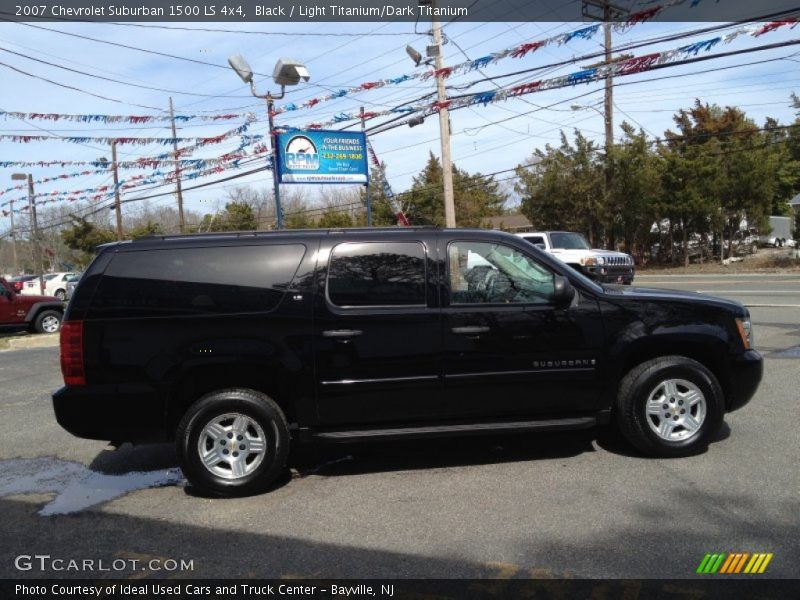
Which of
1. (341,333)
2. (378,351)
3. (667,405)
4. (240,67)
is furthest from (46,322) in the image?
(667,405)

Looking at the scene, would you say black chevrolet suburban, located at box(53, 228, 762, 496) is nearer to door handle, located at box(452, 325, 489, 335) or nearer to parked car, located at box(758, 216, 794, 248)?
door handle, located at box(452, 325, 489, 335)

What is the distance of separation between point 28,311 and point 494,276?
15010 millimetres

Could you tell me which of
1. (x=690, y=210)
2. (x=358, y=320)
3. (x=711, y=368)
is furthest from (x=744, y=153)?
(x=358, y=320)

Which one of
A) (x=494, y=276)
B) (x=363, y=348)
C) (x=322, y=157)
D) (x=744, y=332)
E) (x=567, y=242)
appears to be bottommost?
(x=744, y=332)

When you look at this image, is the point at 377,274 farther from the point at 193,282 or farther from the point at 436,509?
the point at 436,509

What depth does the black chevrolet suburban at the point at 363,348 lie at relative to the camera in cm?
443

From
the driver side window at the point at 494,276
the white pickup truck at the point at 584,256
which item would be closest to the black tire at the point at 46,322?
the white pickup truck at the point at 584,256

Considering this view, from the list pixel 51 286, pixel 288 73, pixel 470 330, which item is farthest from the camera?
pixel 51 286

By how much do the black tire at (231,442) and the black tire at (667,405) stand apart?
2580 mm

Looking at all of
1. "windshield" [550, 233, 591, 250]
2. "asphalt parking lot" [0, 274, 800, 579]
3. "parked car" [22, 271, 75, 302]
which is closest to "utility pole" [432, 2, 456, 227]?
"windshield" [550, 233, 591, 250]

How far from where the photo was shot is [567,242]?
731 inches

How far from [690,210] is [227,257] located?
2867 cm

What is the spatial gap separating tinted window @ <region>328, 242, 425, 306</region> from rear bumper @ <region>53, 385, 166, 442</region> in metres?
1.49

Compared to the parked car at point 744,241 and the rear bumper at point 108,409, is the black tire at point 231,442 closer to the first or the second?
the rear bumper at point 108,409
